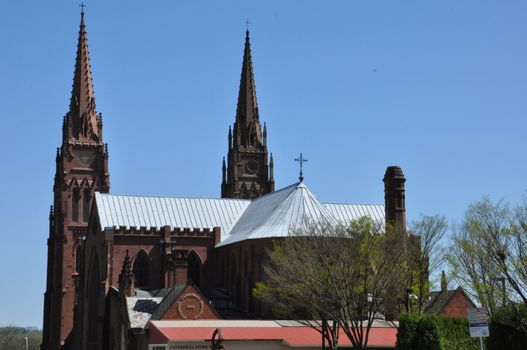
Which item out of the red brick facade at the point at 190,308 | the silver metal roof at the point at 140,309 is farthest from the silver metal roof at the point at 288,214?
the silver metal roof at the point at 140,309

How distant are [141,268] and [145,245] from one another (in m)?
1.92

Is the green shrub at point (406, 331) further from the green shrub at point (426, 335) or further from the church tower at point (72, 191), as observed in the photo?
the church tower at point (72, 191)

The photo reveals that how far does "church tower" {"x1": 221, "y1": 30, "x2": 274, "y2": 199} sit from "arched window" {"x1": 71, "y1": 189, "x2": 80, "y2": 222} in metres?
18.7

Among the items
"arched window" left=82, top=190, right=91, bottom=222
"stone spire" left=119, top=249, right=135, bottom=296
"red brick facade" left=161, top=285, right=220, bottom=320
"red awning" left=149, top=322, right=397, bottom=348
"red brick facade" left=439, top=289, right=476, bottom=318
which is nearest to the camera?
"red awning" left=149, top=322, right=397, bottom=348

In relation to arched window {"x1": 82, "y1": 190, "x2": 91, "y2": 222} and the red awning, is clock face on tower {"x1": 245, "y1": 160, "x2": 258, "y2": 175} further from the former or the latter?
the red awning

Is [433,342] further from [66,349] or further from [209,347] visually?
[66,349]

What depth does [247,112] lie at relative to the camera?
11431 centimetres

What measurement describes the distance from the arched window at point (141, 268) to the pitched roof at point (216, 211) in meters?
2.56

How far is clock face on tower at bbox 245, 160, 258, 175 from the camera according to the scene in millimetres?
113125

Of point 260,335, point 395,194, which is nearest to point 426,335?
point 260,335

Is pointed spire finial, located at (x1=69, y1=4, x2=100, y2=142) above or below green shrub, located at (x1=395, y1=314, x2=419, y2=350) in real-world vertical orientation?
above

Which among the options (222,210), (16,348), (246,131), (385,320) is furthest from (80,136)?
(16,348)

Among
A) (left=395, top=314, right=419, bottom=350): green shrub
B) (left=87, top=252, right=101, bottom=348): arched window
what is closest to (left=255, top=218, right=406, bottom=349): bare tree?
(left=395, top=314, right=419, bottom=350): green shrub

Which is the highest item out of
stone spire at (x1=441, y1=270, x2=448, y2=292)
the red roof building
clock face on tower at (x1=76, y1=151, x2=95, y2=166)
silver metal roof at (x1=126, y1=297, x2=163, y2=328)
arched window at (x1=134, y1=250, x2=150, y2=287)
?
clock face on tower at (x1=76, y1=151, x2=95, y2=166)
